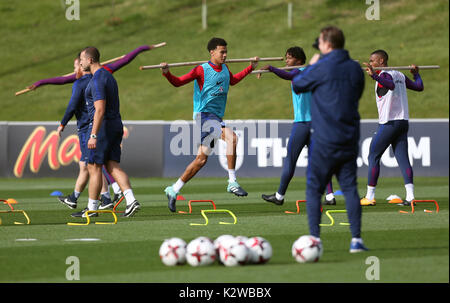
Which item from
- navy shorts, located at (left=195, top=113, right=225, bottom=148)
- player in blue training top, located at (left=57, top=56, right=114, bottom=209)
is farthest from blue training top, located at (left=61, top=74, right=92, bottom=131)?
navy shorts, located at (left=195, top=113, right=225, bottom=148)

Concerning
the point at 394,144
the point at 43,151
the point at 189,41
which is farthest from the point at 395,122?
the point at 189,41

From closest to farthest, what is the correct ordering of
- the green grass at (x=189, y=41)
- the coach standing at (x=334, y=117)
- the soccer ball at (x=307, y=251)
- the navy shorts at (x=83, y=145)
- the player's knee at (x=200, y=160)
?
the soccer ball at (x=307, y=251)
the coach standing at (x=334, y=117)
the player's knee at (x=200, y=160)
the navy shorts at (x=83, y=145)
the green grass at (x=189, y=41)

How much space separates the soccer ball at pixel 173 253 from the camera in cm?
786

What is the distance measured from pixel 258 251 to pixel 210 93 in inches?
237

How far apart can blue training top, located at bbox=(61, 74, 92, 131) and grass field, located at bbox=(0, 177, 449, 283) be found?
149 cm

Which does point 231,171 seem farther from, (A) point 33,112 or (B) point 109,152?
(A) point 33,112

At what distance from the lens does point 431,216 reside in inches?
486

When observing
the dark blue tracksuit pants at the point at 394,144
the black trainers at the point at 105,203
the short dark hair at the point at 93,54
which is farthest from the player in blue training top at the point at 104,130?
the dark blue tracksuit pants at the point at 394,144

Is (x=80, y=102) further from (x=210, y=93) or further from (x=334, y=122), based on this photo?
(x=334, y=122)

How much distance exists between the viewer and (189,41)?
47.3 meters

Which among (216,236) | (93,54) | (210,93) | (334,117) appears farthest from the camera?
(210,93)

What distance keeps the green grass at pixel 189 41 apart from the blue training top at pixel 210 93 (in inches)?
908

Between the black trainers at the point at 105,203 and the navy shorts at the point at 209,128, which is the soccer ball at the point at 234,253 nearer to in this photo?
the navy shorts at the point at 209,128

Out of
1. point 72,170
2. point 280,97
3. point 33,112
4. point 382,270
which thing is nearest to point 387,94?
point 382,270
